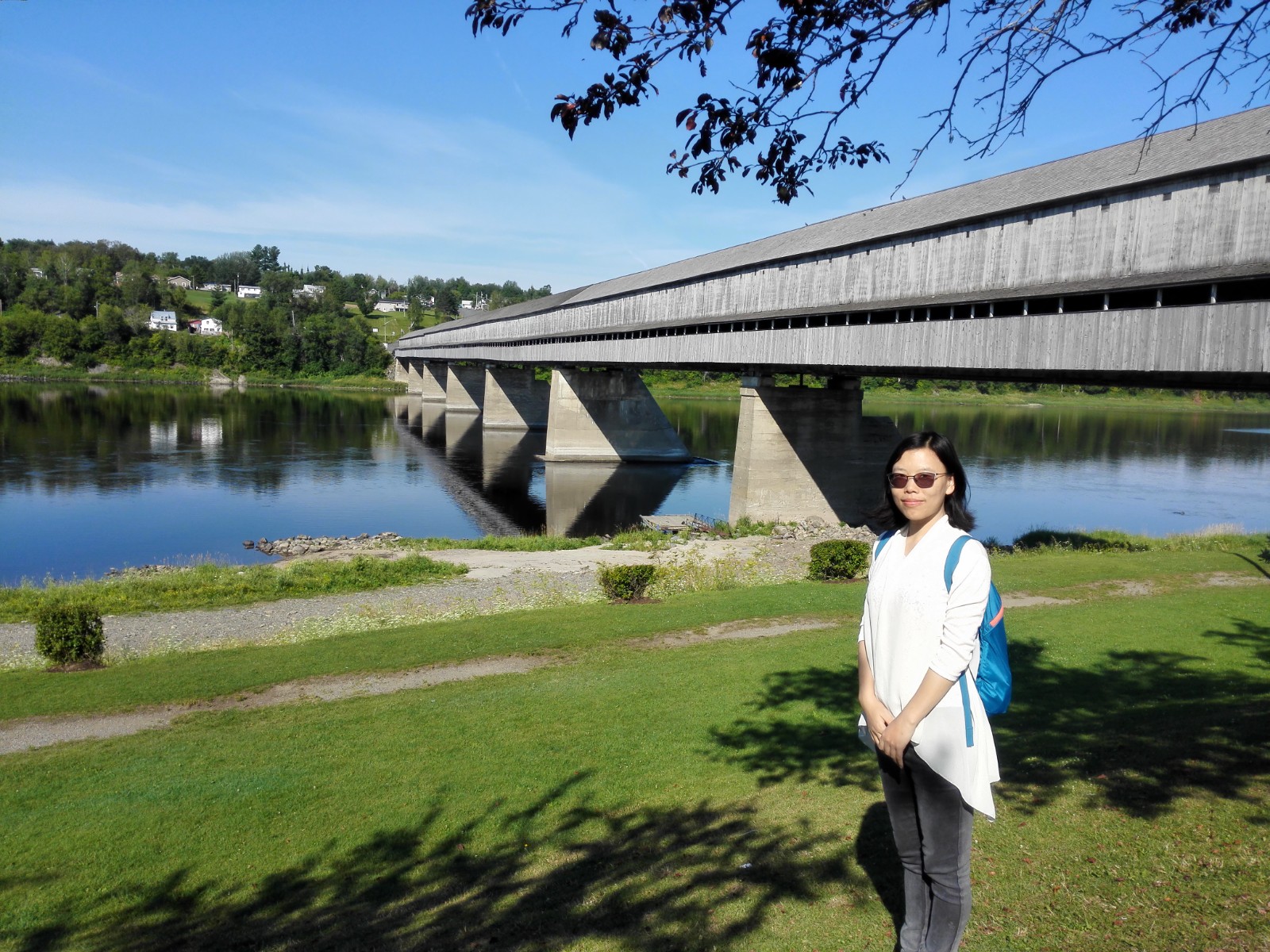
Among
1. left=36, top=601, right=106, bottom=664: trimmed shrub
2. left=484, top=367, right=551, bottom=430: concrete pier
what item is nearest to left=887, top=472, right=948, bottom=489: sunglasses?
left=36, top=601, right=106, bottom=664: trimmed shrub

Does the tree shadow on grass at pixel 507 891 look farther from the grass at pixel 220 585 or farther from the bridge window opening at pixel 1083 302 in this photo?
the bridge window opening at pixel 1083 302

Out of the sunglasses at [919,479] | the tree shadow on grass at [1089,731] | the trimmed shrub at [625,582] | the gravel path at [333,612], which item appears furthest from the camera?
the trimmed shrub at [625,582]

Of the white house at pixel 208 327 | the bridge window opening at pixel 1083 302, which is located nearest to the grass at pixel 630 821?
the bridge window opening at pixel 1083 302

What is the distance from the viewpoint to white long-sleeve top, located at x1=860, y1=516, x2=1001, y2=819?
3.06 metres

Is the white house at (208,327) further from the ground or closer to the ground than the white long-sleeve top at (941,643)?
further from the ground

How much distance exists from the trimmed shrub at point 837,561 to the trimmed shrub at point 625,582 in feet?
11.7

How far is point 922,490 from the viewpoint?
3.23 m

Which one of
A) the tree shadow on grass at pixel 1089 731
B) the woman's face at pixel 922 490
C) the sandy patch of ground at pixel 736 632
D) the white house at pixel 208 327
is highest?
the white house at pixel 208 327

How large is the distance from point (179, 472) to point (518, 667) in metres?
36.0

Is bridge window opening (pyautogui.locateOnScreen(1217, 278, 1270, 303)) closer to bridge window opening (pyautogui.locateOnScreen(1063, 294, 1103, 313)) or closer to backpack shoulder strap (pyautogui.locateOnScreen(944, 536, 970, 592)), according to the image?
bridge window opening (pyautogui.locateOnScreen(1063, 294, 1103, 313))

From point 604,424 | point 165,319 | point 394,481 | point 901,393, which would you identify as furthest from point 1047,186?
point 165,319

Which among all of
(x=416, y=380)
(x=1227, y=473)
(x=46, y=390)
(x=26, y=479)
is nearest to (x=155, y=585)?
(x=26, y=479)

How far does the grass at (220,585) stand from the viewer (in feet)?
54.7

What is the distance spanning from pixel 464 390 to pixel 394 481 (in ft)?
164
